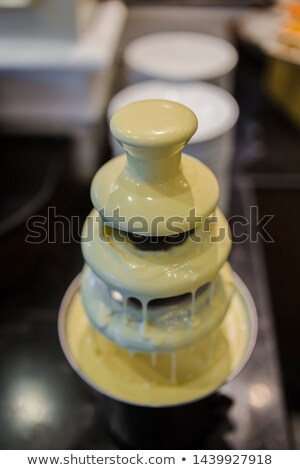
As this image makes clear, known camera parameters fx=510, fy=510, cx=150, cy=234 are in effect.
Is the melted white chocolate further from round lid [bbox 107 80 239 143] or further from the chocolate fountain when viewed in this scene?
round lid [bbox 107 80 239 143]

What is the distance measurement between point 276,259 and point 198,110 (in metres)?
0.40

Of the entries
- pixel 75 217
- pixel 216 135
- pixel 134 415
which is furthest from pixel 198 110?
pixel 134 415

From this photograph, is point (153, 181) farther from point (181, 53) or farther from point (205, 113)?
point (181, 53)

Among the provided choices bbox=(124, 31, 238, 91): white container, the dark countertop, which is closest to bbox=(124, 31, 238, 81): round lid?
bbox=(124, 31, 238, 91): white container

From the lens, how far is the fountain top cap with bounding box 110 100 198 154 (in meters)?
0.42

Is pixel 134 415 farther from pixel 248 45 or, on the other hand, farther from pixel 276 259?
pixel 248 45

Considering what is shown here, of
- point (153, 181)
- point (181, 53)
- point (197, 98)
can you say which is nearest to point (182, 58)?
point (181, 53)

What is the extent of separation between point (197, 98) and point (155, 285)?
49 cm

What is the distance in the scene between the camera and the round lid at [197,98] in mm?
815

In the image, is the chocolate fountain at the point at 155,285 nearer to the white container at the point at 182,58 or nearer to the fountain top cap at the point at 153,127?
the fountain top cap at the point at 153,127

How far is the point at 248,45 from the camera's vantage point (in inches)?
48.1

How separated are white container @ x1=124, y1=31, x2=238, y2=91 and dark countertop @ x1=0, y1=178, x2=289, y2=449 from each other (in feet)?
1.29

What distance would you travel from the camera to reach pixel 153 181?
1.50ft

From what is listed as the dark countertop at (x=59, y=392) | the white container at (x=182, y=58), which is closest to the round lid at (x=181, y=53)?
the white container at (x=182, y=58)
